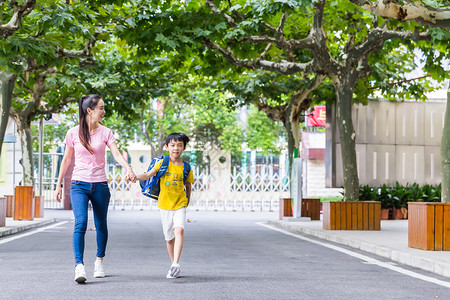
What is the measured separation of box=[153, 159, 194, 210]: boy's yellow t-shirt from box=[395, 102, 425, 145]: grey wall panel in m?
16.8

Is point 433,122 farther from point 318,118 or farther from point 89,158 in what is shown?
point 89,158

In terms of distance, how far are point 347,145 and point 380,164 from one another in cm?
632

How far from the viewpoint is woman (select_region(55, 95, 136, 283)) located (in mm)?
7723

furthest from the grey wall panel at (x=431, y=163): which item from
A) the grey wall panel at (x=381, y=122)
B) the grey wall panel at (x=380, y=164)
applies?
the grey wall panel at (x=381, y=122)

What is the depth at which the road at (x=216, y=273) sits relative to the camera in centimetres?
725

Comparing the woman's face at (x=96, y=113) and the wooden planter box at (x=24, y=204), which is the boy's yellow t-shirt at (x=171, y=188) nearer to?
the woman's face at (x=96, y=113)

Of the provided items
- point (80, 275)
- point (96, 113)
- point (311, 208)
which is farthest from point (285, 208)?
point (80, 275)

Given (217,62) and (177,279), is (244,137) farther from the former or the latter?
(177,279)

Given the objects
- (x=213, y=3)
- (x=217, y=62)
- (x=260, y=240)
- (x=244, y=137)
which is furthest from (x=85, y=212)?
(x=244, y=137)

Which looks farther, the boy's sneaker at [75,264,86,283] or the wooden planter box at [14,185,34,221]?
the wooden planter box at [14,185,34,221]

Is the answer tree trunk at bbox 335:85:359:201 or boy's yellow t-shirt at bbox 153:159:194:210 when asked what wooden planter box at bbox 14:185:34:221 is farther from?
boy's yellow t-shirt at bbox 153:159:194:210

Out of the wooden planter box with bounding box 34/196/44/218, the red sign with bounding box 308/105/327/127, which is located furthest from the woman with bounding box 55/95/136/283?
the red sign with bounding box 308/105/327/127

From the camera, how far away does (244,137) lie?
50.6 meters

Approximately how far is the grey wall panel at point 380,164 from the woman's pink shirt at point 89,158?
16.5 metres
